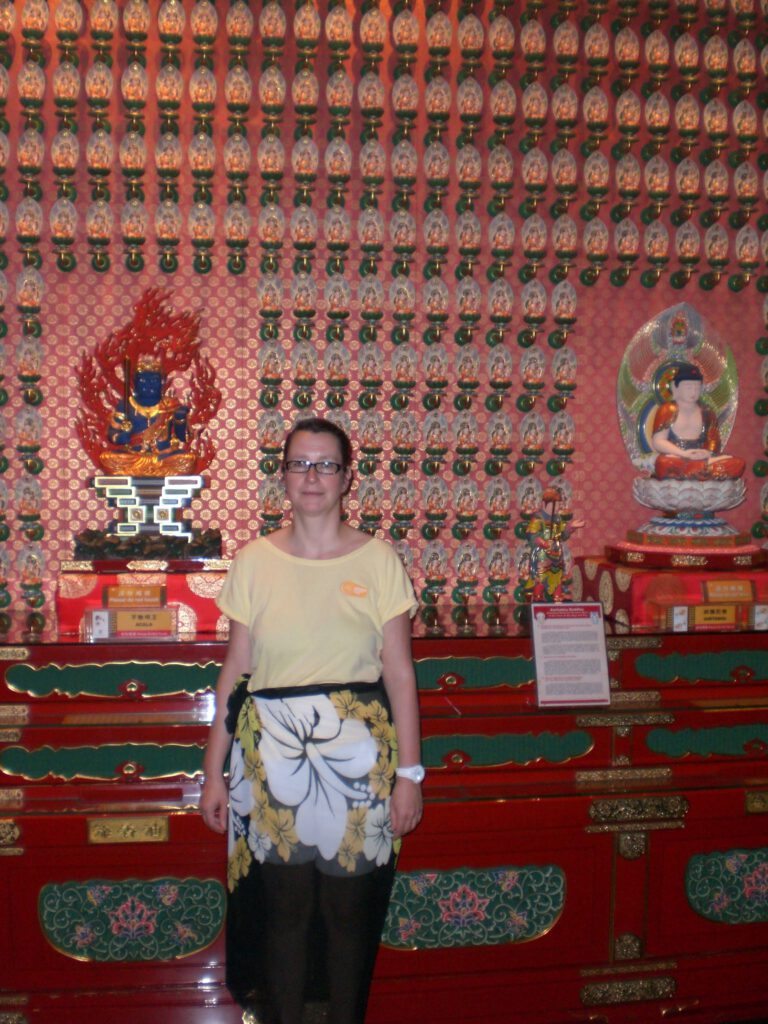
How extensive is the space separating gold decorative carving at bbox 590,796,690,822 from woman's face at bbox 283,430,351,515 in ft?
3.72

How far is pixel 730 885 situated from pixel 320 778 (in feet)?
4.26

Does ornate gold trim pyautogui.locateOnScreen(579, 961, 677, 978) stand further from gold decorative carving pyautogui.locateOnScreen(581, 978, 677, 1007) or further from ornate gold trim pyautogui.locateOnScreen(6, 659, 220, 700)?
ornate gold trim pyautogui.locateOnScreen(6, 659, 220, 700)

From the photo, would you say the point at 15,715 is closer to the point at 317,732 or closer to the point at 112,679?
the point at 112,679

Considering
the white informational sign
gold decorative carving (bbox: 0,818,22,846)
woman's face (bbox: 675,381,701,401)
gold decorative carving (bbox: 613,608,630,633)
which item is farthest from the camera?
woman's face (bbox: 675,381,701,401)

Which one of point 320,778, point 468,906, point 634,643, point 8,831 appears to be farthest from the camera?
point 634,643

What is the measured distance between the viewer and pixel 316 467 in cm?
174

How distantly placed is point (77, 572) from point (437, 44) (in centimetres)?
185

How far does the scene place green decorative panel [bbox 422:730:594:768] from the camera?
2297 mm

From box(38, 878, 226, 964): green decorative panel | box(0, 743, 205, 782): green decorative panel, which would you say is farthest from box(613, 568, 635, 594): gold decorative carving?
box(38, 878, 226, 964): green decorative panel

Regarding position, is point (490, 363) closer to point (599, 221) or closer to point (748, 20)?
point (599, 221)

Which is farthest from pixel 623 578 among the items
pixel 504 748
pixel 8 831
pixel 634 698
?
pixel 8 831

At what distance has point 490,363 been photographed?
284cm

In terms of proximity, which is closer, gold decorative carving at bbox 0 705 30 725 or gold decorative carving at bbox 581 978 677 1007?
gold decorative carving at bbox 0 705 30 725

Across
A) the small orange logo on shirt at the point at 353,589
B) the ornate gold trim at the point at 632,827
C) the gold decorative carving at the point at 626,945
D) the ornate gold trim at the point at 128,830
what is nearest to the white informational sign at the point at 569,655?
the ornate gold trim at the point at 632,827
